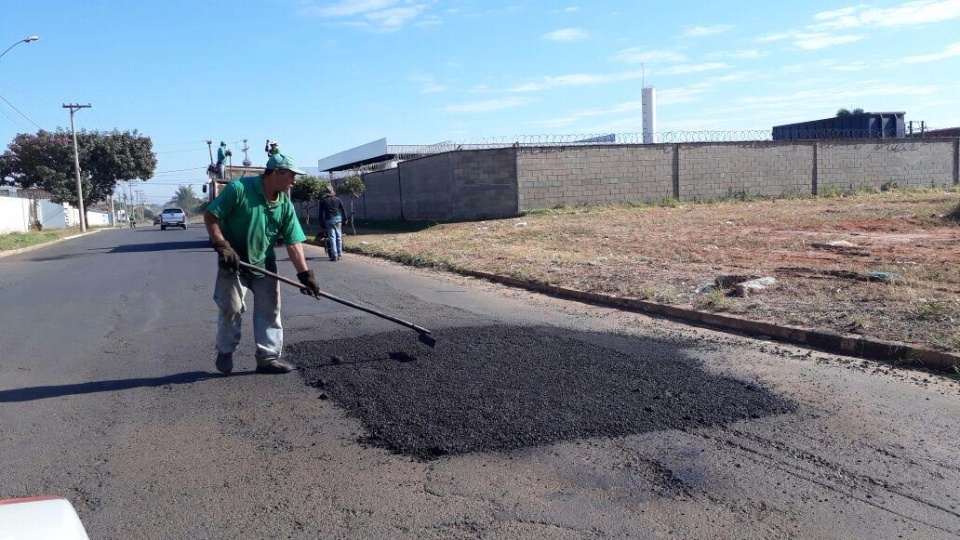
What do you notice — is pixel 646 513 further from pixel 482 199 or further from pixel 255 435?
pixel 482 199

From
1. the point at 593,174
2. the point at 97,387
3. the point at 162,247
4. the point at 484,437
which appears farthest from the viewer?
the point at 593,174

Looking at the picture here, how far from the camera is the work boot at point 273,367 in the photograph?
6.39m

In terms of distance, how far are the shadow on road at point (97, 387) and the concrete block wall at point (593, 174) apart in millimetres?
22070

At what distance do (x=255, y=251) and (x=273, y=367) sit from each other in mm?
935

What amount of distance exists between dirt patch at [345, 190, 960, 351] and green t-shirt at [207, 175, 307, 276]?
494 centimetres

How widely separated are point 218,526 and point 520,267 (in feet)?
34.0

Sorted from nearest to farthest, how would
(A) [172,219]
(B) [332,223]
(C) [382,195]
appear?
(B) [332,223]
(C) [382,195]
(A) [172,219]

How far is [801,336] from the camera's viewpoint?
7559 mm

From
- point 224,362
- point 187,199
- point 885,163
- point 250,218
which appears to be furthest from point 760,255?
point 187,199

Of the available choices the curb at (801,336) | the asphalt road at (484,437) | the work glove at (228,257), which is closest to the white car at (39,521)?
the asphalt road at (484,437)

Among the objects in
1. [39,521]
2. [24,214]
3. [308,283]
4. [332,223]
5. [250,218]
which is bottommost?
[39,521]

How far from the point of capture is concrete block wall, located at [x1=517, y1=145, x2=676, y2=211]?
2819 cm

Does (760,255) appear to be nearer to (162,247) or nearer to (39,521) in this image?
(39,521)

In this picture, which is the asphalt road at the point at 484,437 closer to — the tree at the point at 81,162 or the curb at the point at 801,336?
the curb at the point at 801,336
